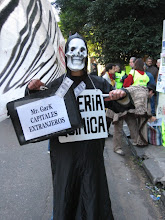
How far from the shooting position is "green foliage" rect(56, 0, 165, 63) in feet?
31.7

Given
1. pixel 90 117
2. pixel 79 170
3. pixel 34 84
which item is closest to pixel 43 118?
pixel 34 84

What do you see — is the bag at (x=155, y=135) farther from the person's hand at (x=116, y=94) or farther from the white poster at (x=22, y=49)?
the white poster at (x=22, y=49)

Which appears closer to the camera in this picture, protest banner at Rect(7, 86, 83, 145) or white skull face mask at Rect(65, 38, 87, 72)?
protest banner at Rect(7, 86, 83, 145)

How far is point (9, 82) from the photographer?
170 centimetres

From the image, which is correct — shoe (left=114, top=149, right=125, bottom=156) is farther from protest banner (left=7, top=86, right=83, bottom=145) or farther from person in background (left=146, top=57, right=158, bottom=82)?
person in background (left=146, top=57, right=158, bottom=82)

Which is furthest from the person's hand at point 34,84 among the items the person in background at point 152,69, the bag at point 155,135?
the person in background at point 152,69

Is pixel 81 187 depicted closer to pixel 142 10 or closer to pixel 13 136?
pixel 13 136

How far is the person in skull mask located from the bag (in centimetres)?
297

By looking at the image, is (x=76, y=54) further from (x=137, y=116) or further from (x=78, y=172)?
(x=137, y=116)

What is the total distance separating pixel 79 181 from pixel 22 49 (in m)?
1.24

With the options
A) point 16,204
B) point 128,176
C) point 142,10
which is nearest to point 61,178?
point 16,204

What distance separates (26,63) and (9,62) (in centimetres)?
14

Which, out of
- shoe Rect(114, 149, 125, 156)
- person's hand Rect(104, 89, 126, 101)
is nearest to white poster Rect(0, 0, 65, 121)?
person's hand Rect(104, 89, 126, 101)

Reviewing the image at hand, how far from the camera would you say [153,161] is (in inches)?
163
